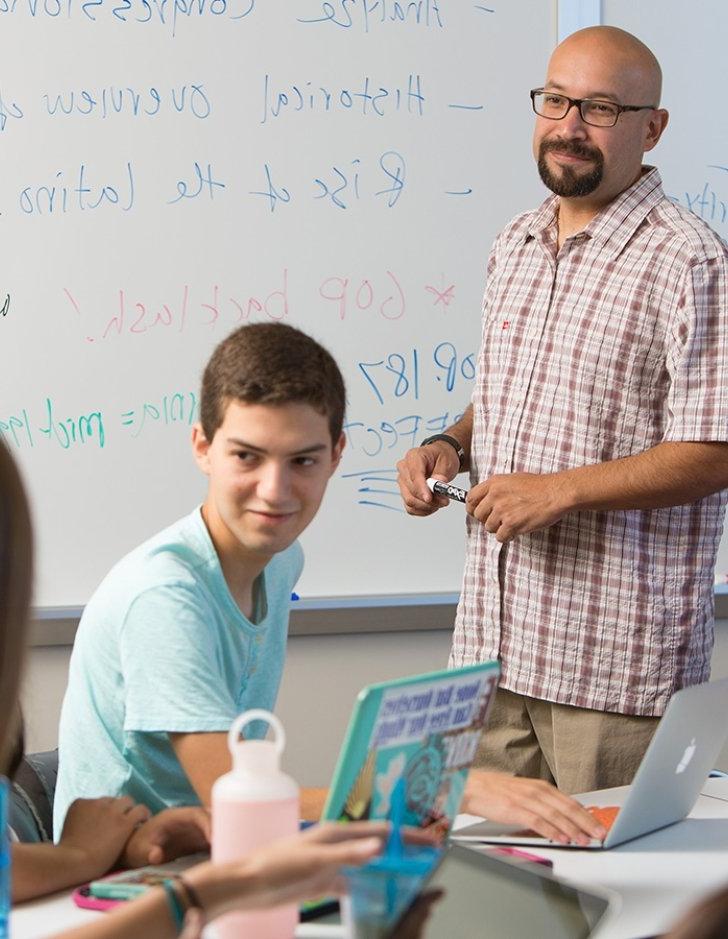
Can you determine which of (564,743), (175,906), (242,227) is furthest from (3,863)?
(242,227)

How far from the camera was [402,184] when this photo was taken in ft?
9.70

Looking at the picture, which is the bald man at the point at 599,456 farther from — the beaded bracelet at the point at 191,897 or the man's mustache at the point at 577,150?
the beaded bracelet at the point at 191,897

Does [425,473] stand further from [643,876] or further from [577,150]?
[643,876]

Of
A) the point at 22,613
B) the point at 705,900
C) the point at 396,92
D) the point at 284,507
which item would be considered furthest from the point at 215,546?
the point at 396,92

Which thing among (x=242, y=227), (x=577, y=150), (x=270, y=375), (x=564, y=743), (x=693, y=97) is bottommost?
(x=564, y=743)

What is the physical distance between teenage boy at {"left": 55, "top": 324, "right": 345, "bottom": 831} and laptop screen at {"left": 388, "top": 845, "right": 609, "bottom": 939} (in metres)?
0.34

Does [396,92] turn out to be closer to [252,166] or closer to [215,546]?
[252,166]

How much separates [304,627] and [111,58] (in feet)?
4.11

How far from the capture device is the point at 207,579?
1.69 meters

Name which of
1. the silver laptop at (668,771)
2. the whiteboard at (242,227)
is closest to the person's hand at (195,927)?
the silver laptop at (668,771)

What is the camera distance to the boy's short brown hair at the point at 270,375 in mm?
1659

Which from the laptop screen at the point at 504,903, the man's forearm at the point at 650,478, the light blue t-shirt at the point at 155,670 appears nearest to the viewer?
the laptop screen at the point at 504,903

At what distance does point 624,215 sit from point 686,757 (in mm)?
1058

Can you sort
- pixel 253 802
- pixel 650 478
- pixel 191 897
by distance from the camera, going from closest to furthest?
pixel 191 897 < pixel 253 802 < pixel 650 478
